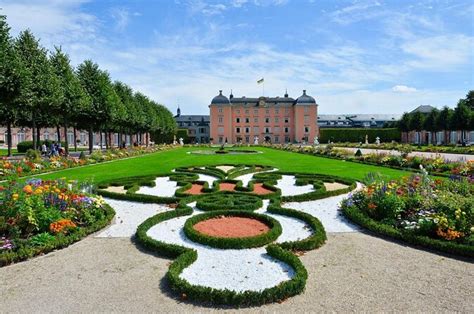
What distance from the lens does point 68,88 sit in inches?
1044

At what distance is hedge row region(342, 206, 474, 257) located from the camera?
550cm

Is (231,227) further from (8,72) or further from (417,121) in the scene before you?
(417,121)

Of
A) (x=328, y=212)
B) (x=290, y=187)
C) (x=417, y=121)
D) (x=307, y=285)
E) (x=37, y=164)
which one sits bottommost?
(x=307, y=285)

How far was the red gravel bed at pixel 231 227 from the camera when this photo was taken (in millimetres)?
6625

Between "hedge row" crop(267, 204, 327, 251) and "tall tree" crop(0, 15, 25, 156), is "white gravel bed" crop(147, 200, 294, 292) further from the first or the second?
"tall tree" crop(0, 15, 25, 156)

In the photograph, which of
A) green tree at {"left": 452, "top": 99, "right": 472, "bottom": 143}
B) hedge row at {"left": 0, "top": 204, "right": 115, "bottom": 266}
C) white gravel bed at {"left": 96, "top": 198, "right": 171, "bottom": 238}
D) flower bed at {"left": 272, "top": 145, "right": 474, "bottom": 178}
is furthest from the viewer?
green tree at {"left": 452, "top": 99, "right": 472, "bottom": 143}

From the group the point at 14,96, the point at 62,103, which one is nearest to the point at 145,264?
the point at 14,96

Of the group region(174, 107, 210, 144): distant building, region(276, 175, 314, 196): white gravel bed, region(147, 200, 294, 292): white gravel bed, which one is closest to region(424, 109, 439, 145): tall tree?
region(276, 175, 314, 196): white gravel bed

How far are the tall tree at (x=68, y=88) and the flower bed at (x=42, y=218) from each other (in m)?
20.9

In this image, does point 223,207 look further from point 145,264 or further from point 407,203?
point 407,203

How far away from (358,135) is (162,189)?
228 feet

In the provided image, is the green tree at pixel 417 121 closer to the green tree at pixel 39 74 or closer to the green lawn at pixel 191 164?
the green lawn at pixel 191 164

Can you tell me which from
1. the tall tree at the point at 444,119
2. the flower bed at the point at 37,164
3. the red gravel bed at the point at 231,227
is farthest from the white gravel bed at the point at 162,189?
the tall tree at the point at 444,119

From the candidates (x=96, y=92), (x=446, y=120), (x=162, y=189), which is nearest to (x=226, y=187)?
(x=162, y=189)
